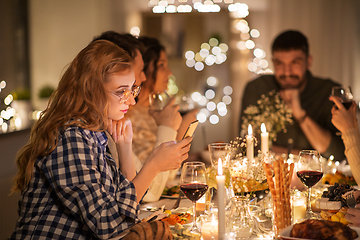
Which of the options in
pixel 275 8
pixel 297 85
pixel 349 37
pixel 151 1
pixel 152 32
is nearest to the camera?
pixel 297 85

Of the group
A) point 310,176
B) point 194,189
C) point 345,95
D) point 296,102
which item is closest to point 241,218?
point 194,189

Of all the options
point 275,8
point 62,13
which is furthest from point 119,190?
point 275,8

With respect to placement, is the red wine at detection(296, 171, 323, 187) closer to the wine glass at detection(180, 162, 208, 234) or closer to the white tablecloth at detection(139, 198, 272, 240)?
the wine glass at detection(180, 162, 208, 234)

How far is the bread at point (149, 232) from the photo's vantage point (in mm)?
1080

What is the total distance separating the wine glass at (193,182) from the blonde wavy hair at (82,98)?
1.12ft

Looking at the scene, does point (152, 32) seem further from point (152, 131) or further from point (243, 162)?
point (243, 162)

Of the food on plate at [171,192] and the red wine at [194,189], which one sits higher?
the red wine at [194,189]

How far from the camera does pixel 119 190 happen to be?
119 centimetres

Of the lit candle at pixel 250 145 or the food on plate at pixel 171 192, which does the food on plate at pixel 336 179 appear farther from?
the food on plate at pixel 171 192

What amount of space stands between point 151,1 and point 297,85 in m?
2.82

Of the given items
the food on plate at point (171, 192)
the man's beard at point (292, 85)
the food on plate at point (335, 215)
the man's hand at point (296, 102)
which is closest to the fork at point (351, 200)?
the food on plate at point (335, 215)

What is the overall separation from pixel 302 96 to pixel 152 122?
1677 millimetres

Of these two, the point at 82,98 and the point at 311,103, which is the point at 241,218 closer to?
the point at 82,98

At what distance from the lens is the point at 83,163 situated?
1.12 metres
